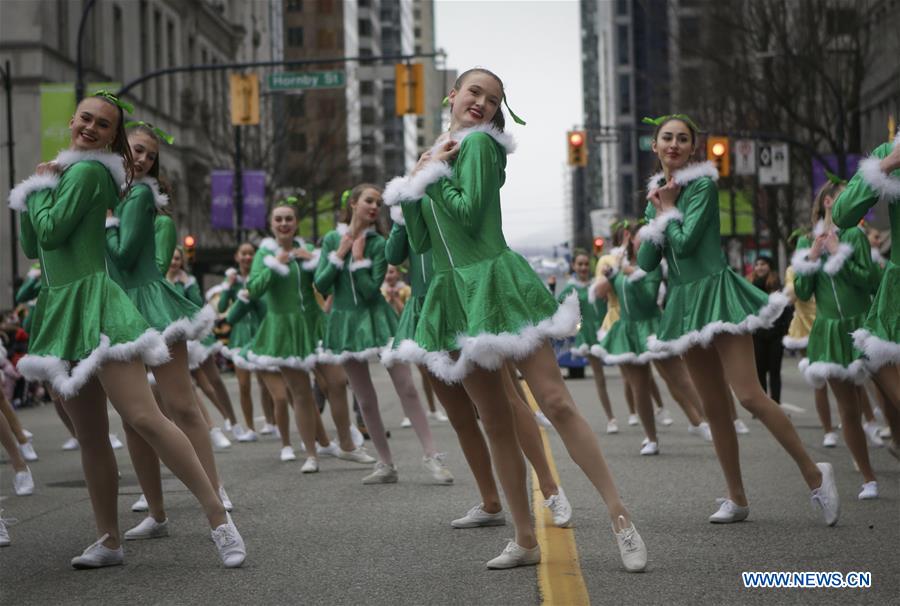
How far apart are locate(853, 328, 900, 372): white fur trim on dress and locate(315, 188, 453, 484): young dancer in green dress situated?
3731mm

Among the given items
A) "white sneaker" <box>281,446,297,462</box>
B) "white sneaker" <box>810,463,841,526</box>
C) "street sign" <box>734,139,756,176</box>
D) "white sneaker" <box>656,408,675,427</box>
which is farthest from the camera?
"street sign" <box>734,139,756,176</box>

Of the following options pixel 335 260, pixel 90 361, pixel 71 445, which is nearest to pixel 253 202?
pixel 71 445

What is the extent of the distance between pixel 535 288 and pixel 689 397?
8.08 m

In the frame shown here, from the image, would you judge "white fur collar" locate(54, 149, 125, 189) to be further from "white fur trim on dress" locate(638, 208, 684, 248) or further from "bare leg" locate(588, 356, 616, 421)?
"bare leg" locate(588, 356, 616, 421)

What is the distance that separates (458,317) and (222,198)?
4094 centimetres

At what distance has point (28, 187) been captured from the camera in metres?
7.15

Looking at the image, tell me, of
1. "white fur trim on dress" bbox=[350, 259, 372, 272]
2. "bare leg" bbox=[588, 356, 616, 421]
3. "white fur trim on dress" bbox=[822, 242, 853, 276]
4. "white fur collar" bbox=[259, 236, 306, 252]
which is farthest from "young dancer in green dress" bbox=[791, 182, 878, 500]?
"bare leg" bbox=[588, 356, 616, 421]

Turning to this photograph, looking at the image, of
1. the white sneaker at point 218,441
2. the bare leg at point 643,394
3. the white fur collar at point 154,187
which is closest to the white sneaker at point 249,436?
the white sneaker at point 218,441

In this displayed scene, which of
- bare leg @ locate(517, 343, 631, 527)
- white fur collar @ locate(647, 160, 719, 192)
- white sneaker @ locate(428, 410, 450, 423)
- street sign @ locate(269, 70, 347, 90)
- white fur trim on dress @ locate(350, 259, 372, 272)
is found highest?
street sign @ locate(269, 70, 347, 90)

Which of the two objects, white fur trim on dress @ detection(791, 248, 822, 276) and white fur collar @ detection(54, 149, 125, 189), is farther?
white fur trim on dress @ detection(791, 248, 822, 276)

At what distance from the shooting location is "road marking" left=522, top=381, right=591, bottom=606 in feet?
20.3

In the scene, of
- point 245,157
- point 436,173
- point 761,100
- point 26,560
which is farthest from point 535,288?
point 245,157

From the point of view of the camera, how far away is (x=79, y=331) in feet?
23.1

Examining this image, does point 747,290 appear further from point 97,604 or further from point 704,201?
point 97,604
